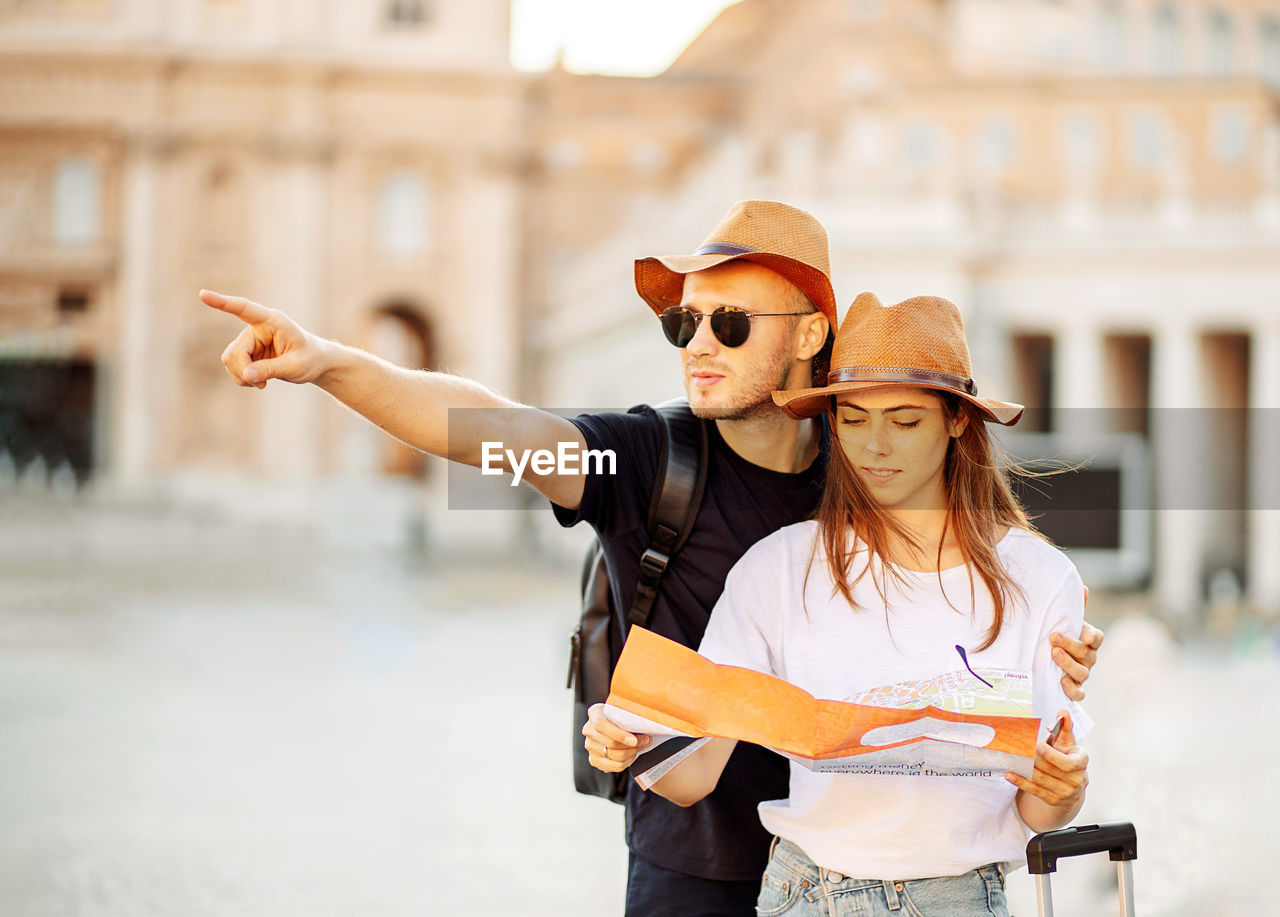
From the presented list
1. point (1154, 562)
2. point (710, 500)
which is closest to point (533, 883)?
point (710, 500)

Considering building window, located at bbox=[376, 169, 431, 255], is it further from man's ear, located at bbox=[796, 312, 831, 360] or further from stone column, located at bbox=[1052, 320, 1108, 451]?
man's ear, located at bbox=[796, 312, 831, 360]

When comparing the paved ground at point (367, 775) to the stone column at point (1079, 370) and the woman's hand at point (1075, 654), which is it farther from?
the stone column at point (1079, 370)

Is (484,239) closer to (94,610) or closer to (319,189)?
(319,189)

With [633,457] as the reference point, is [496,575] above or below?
below

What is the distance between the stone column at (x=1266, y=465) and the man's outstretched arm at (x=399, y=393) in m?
25.4

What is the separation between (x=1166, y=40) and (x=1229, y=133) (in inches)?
568

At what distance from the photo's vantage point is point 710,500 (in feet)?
8.25

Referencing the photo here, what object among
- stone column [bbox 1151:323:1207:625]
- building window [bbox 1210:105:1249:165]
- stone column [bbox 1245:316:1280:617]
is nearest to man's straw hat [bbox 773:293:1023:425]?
stone column [bbox 1151:323:1207:625]

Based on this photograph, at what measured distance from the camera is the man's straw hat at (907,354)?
221cm

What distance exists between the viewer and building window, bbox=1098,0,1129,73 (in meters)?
45.9

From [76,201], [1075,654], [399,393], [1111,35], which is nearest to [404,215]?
[76,201]

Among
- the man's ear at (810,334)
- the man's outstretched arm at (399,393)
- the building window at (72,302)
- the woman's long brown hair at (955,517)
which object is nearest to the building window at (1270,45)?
the building window at (72,302)

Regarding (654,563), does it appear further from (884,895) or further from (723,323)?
(884,895)

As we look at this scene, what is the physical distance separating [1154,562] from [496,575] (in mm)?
12994
